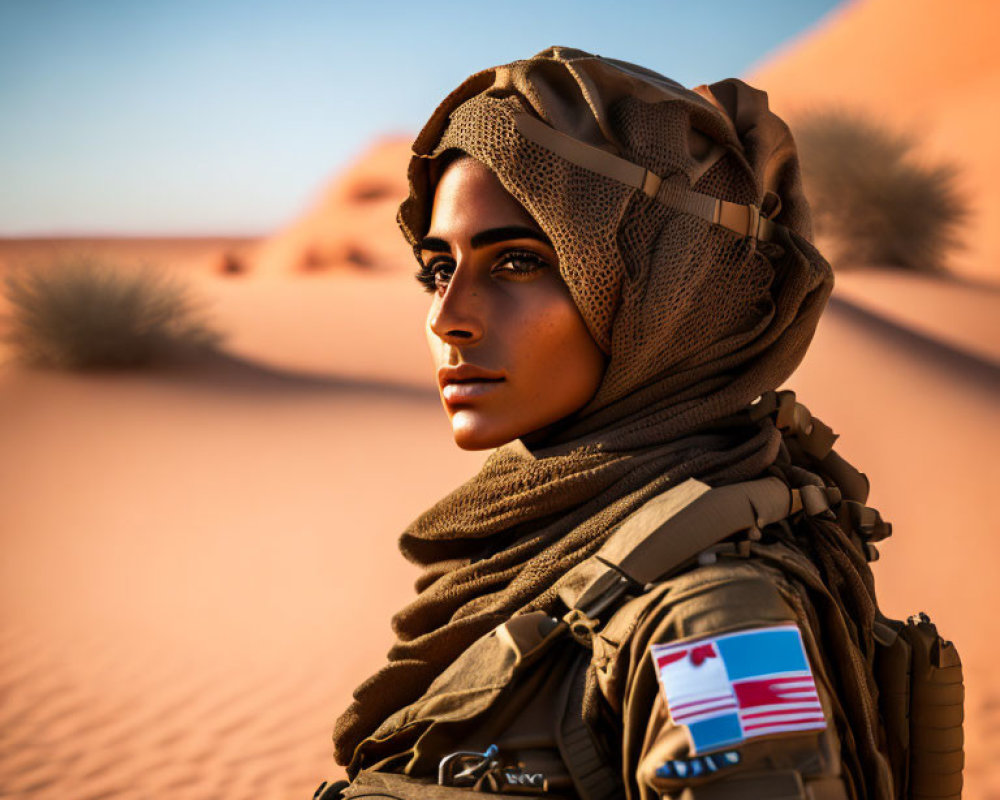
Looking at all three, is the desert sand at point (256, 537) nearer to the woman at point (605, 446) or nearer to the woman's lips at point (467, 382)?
the woman at point (605, 446)

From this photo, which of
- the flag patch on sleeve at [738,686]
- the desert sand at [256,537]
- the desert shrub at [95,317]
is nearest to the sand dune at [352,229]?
the desert shrub at [95,317]

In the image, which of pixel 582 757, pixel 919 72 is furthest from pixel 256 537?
pixel 919 72

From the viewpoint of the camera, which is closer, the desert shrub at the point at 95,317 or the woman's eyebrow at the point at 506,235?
the woman's eyebrow at the point at 506,235

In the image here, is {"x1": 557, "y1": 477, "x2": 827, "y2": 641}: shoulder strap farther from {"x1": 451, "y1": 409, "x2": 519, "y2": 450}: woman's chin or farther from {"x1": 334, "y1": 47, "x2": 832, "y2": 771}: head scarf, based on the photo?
{"x1": 451, "y1": 409, "x2": 519, "y2": 450}: woman's chin

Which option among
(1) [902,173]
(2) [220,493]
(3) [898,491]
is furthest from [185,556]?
(1) [902,173]

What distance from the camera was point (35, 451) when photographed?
997cm

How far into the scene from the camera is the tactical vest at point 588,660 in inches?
61.5

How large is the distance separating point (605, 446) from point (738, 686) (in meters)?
0.58

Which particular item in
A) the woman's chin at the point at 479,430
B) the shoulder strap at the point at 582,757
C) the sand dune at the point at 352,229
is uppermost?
the sand dune at the point at 352,229

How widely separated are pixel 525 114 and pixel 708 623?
3.22 feet

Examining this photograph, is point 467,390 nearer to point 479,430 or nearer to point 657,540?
point 479,430

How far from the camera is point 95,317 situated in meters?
11.7

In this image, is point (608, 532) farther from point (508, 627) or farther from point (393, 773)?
point (393, 773)

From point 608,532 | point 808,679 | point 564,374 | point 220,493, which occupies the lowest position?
point 808,679
